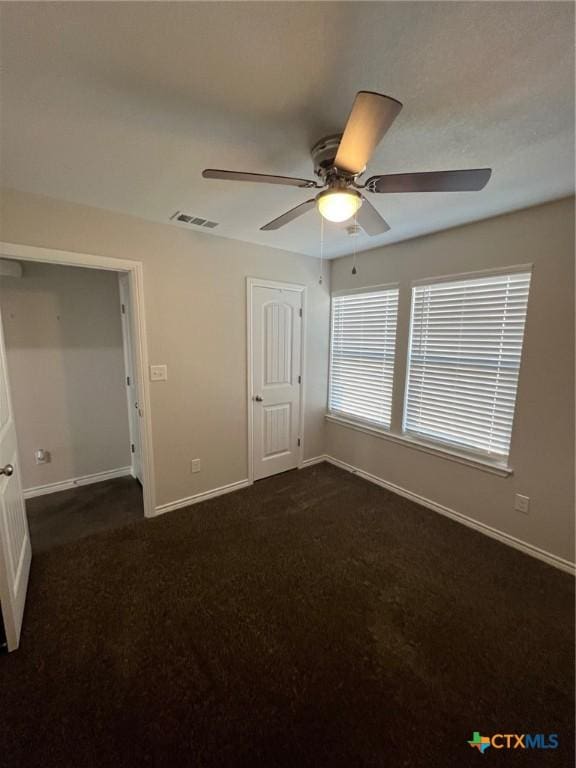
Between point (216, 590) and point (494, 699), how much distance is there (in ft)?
4.88

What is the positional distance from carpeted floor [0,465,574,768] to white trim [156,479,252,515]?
0.98ft

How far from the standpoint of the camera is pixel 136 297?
2.45 m

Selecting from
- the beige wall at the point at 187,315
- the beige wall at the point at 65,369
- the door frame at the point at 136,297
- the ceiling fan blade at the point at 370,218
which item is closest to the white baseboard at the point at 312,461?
the beige wall at the point at 187,315

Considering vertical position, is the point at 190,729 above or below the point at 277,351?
below

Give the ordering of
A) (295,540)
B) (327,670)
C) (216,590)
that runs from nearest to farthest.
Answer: (327,670)
(216,590)
(295,540)

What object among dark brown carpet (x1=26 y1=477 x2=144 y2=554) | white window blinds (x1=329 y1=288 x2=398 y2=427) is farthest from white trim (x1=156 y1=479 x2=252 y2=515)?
white window blinds (x1=329 y1=288 x2=398 y2=427)

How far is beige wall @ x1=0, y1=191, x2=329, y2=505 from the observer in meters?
2.19

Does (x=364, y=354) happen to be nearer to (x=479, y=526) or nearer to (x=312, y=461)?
(x=312, y=461)

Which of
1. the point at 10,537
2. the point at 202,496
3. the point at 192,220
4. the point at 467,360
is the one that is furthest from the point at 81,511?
the point at 467,360

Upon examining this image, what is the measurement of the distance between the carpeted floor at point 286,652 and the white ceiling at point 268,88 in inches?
97.5

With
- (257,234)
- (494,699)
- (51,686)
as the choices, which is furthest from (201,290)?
(494,699)

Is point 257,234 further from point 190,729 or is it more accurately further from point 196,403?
point 190,729

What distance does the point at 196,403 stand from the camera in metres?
2.87

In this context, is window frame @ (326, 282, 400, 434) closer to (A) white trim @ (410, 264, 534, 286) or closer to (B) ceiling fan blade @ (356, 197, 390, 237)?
(A) white trim @ (410, 264, 534, 286)
